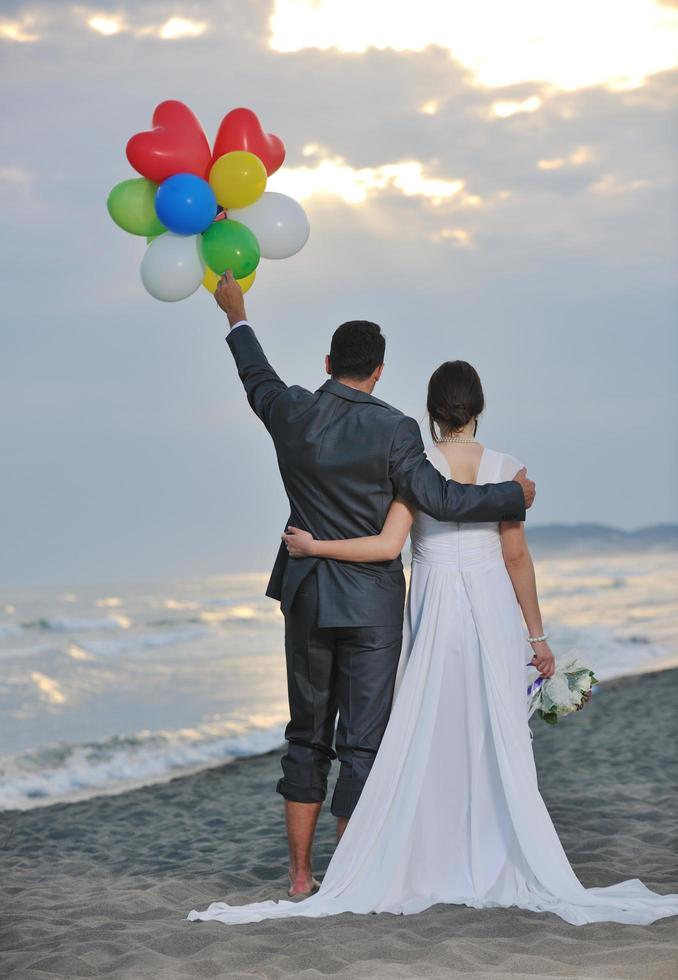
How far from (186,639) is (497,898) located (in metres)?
13.8

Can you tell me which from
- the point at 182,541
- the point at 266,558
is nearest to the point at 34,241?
the point at 182,541

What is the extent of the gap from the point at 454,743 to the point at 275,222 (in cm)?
207

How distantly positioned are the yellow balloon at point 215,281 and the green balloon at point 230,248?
62 mm

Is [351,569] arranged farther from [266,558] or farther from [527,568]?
[266,558]

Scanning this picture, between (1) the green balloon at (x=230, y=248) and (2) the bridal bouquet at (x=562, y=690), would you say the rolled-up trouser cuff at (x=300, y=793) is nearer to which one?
(2) the bridal bouquet at (x=562, y=690)

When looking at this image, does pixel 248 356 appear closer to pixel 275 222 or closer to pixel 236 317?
pixel 236 317

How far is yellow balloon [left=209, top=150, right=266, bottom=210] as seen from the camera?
4.15m

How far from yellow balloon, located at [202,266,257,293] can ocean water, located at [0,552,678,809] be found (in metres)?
1.77

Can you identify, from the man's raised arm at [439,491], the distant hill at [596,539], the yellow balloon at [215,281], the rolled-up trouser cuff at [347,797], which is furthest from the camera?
the distant hill at [596,539]

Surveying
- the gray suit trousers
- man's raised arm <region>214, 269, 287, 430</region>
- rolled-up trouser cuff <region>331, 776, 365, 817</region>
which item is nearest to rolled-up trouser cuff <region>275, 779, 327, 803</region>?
the gray suit trousers

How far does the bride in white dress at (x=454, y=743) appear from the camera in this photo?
3686 millimetres

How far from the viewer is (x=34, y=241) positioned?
19641 millimetres

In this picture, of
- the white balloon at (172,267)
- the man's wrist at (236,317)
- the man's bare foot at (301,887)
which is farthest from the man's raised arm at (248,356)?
the man's bare foot at (301,887)

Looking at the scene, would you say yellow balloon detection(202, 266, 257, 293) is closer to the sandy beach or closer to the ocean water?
the ocean water
